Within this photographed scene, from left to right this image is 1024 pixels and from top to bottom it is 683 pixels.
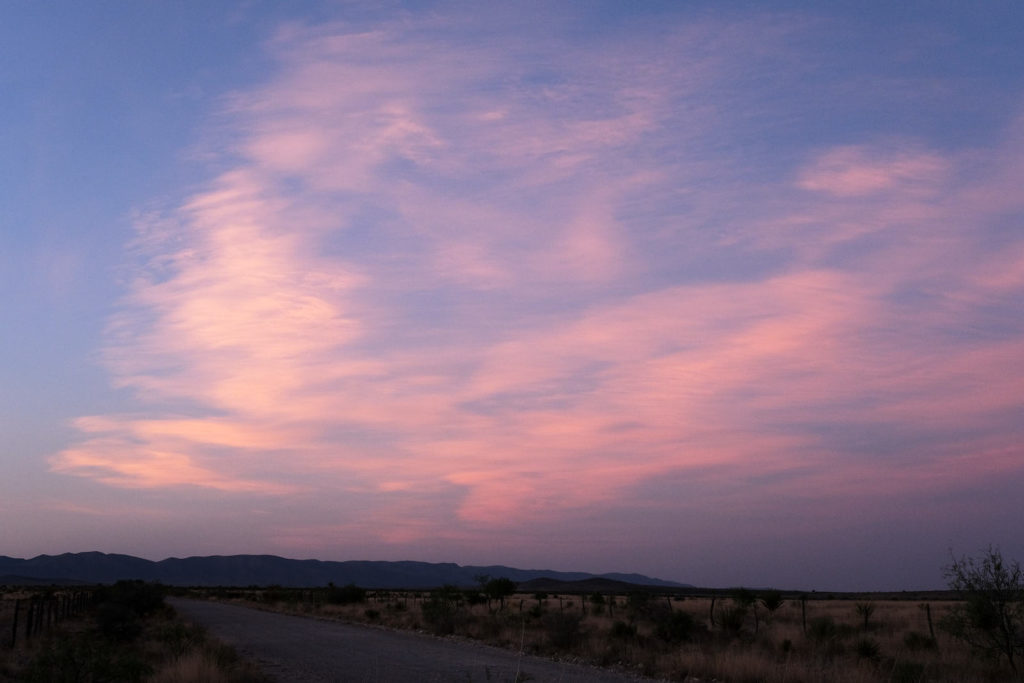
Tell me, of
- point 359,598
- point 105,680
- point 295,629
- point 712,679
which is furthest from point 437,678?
point 359,598

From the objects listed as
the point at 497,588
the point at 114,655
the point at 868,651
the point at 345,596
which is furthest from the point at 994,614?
the point at 345,596

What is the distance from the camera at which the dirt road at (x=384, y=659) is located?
20422 mm

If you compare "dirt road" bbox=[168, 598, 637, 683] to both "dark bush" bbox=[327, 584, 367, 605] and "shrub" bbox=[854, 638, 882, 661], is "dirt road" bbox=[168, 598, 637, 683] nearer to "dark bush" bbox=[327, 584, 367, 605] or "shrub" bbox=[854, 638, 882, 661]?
"shrub" bbox=[854, 638, 882, 661]

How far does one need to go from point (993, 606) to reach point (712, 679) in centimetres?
691

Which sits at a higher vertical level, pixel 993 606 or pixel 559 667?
pixel 993 606

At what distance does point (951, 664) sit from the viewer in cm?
2131

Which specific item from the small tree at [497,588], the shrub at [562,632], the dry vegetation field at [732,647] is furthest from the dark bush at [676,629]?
the small tree at [497,588]

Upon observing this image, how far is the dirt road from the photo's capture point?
20.4m

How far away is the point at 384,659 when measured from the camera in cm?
2439

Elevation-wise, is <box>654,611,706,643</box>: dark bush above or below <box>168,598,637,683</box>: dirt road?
above

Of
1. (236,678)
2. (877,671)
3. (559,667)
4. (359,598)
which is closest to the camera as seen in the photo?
(236,678)

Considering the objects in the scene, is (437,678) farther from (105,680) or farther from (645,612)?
(645,612)

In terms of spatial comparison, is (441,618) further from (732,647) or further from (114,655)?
(114,655)

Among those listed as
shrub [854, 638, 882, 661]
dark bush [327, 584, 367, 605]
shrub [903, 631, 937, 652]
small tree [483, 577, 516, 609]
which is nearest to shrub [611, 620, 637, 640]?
shrub [854, 638, 882, 661]
